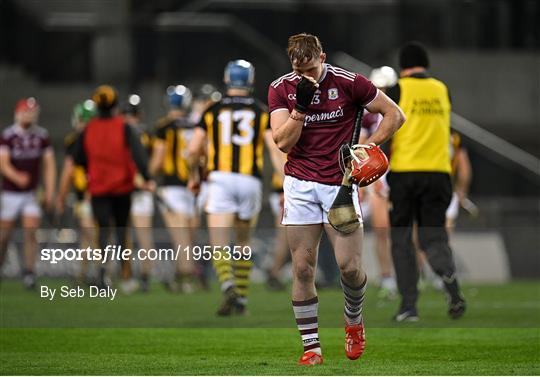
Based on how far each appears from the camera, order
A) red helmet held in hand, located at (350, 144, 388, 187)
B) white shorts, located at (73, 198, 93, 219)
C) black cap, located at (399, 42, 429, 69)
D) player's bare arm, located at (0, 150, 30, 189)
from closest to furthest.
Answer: red helmet held in hand, located at (350, 144, 388, 187) < black cap, located at (399, 42, 429, 69) < player's bare arm, located at (0, 150, 30, 189) < white shorts, located at (73, 198, 93, 219)

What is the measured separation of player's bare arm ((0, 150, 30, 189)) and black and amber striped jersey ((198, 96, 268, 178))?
5.33m

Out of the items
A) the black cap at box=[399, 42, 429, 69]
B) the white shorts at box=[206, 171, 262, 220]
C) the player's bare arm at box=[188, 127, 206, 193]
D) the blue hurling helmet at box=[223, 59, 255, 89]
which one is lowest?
the white shorts at box=[206, 171, 262, 220]

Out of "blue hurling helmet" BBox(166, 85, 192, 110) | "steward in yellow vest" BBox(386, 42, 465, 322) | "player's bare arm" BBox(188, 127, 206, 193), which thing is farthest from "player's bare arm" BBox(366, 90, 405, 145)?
"blue hurling helmet" BBox(166, 85, 192, 110)

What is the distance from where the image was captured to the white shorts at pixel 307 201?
920 cm

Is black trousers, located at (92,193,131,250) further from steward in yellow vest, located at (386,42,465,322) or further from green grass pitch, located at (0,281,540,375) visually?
steward in yellow vest, located at (386,42,465,322)

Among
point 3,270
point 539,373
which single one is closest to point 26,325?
point 539,373

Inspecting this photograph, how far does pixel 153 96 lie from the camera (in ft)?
84.0

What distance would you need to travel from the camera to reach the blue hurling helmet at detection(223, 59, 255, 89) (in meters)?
13.6

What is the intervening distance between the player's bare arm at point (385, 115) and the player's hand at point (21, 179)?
1012 centimetres

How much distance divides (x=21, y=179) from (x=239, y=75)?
5817 mm

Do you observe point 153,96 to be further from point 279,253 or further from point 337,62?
point 279,253

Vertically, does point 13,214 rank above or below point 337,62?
below

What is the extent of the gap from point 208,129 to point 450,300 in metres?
2.91

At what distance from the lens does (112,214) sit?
16.3 metres
